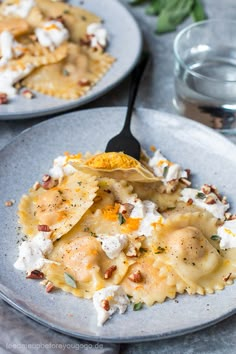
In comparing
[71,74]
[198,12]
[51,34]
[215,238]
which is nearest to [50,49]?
[51,34]

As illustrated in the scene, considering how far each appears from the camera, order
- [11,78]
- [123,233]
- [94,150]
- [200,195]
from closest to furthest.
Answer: [123,233]
[200,195]
[94,150]
[11,78]

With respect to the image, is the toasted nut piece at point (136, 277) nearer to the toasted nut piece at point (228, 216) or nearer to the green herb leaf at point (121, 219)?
the green herb leaf at point (121, 219)

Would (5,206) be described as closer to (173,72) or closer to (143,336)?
(143,336)

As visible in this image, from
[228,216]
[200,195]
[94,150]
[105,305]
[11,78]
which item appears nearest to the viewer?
[105,305]

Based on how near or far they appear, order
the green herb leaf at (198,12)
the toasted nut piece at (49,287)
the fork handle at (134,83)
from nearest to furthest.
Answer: the toasted nut piece at (49,287) → the fork handle at (134,83) → the green herb leaf at (198,12)

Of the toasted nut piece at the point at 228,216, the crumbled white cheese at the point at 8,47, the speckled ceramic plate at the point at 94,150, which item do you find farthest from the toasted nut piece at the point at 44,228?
the crumbled white cheese at the point at 8,47

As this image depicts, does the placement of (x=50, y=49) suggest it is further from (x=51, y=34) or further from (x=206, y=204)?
(x=206, y=204)
